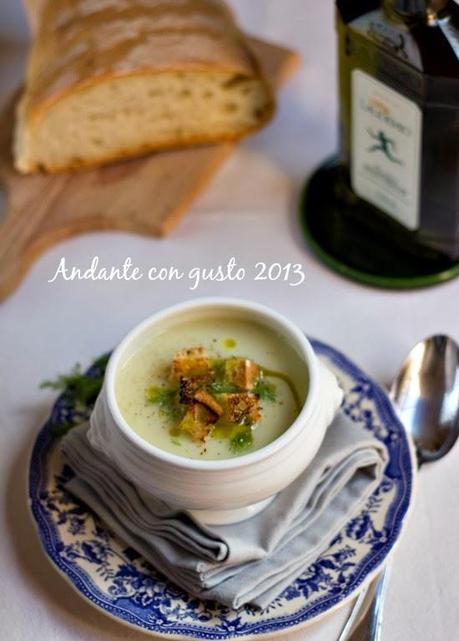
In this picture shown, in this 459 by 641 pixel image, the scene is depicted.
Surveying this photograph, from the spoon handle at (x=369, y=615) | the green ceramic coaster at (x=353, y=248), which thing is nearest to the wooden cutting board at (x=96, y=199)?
the green ceramic coaster at (x=353, y=248)

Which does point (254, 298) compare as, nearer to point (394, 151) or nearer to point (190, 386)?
point (394, 151)

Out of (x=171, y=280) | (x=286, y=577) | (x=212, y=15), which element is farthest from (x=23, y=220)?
(x=286, y=577)

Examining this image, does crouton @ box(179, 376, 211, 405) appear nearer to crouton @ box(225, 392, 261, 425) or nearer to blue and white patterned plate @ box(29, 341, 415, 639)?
crouton @ box(225, 392, 261, 425)

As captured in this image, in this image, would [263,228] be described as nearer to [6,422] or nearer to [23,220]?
[23,220]

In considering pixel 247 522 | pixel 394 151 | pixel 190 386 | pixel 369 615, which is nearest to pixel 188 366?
pixel 190 386

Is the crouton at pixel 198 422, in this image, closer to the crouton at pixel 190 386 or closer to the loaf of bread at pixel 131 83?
the crouton at pixel 190 386
